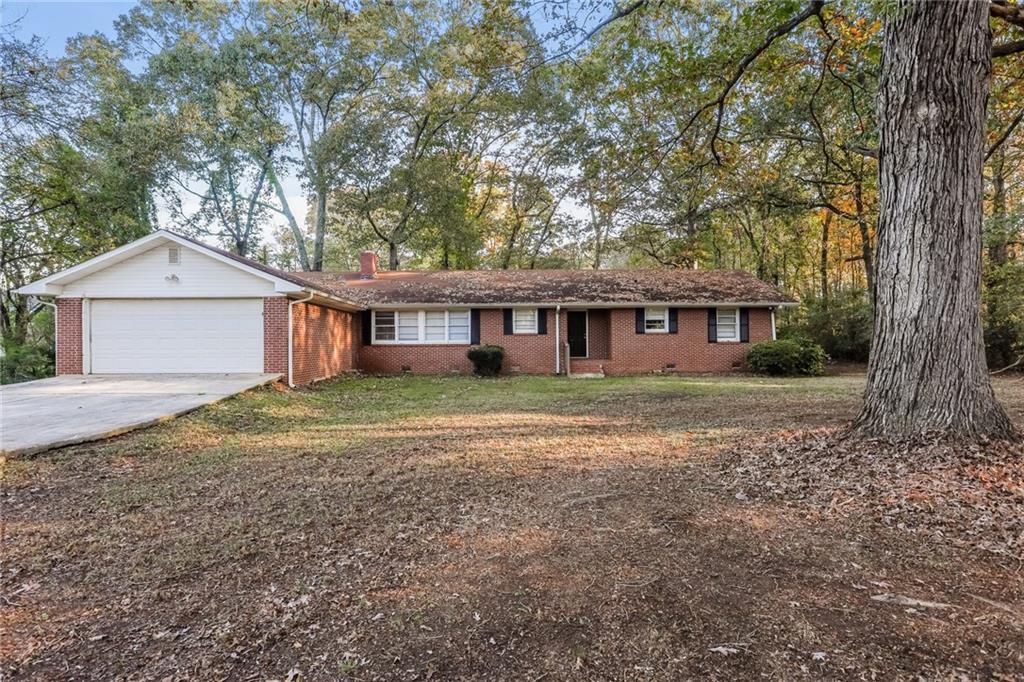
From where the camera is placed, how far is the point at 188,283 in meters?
11.4

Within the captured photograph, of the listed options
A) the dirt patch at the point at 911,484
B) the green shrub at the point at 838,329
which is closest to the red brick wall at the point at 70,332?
the dirt patch at the point at 911,484

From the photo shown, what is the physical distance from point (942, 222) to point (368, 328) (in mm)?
14434

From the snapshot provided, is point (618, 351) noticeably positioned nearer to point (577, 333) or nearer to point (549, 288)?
point (577, 333)

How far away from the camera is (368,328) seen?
16047 millimetres

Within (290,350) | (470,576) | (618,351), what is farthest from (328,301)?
(470,576)

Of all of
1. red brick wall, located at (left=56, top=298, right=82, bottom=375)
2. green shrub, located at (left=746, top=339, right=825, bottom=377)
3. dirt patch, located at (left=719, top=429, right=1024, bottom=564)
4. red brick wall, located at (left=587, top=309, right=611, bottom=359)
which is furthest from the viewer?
red brick wall, located at (left=587, top=309, right=611, bottom=359)

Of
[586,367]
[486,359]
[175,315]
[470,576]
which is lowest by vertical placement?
[470,576]

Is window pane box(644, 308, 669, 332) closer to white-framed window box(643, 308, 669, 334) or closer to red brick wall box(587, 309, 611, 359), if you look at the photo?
white-framed window box(643, 308, 669, 334)

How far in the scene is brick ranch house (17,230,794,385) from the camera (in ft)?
37.4

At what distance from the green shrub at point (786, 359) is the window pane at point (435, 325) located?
9598 mm

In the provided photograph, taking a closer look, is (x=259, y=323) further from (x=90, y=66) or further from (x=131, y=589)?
(x=90, y=66)

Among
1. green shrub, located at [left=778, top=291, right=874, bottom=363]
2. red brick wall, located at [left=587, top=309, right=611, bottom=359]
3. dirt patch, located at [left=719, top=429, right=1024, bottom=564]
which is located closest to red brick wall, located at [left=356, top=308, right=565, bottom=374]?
red brick wall, located at [left=587, top=309, right=611, bottom=359]

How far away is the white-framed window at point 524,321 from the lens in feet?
52.4

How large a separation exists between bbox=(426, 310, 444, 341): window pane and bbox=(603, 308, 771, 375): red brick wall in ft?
17.7
